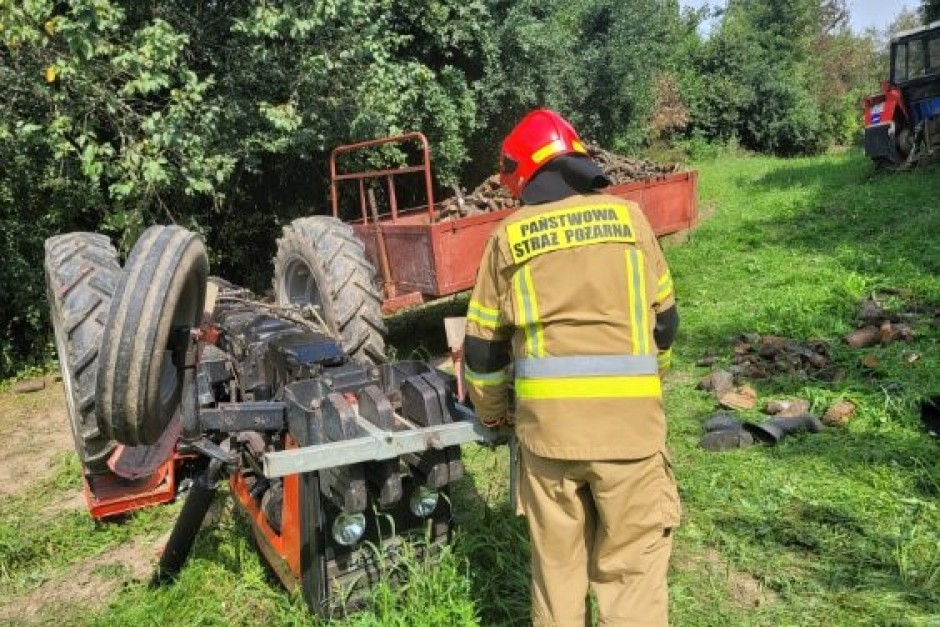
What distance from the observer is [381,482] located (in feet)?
8.11

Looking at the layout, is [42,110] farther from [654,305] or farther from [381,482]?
[654,305]

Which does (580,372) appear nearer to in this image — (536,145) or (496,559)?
(536,145)

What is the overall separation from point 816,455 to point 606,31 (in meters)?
12.9

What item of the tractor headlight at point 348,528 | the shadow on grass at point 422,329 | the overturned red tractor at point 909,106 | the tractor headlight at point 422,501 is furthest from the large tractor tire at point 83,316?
the overturned red tractor at point 909,106

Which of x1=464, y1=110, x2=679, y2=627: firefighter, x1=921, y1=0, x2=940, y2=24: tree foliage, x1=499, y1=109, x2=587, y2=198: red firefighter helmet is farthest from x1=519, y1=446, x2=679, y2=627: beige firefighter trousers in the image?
x1=921, y1=0, x2=940, y2=24: tree foliage

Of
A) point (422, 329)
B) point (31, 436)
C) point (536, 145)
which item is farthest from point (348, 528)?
point (422, 329)

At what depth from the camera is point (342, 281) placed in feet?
15.5

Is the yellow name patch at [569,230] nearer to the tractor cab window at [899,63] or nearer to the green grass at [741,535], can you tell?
the green grass at [741,535]

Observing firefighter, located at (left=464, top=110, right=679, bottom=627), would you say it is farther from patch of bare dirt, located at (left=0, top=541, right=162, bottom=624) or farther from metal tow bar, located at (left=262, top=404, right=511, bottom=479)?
patch of bare dirt, located at (left=0, top=541, right=162, bottom=624)

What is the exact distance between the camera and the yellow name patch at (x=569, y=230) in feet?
7.21

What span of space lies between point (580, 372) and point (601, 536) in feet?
1.73

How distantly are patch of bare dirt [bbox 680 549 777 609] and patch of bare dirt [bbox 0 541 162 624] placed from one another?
251 cm

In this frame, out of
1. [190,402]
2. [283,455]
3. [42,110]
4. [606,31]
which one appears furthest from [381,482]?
[606,31]

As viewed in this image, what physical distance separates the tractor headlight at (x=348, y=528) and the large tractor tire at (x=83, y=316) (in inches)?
37.8
